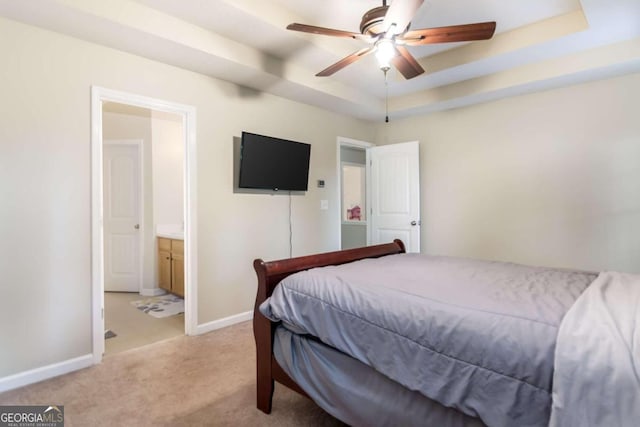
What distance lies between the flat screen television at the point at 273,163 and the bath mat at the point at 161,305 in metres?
1.68

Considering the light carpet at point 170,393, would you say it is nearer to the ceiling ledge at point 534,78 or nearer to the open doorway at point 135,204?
the open doorway at point 135,204

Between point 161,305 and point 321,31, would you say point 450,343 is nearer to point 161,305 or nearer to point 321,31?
point 321,31

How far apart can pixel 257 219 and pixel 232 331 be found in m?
1.12

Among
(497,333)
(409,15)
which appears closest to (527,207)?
(409,15)

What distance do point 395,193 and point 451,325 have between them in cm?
331

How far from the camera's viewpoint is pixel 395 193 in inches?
173

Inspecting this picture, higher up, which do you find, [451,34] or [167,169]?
[451,34]

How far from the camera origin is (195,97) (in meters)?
3.02

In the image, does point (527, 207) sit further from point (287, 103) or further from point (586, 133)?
point (287, 103)

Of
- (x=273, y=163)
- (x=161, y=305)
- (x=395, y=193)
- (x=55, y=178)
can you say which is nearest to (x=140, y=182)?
(x=161, y=305)

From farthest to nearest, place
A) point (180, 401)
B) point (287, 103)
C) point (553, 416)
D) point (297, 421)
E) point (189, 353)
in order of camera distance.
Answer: point (287, 103)
point (189, 353)
point (180, 401)
point (297, 421)
point (553, 416)

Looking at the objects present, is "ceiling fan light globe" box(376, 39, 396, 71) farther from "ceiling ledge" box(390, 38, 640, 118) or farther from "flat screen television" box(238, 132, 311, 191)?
"ceiling ledge" box(390, 38, 640, 118)

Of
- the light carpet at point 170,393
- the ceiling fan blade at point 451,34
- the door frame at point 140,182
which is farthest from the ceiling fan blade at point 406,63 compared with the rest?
the door frame at point 140,182

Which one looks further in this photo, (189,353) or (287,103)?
(287,103)
